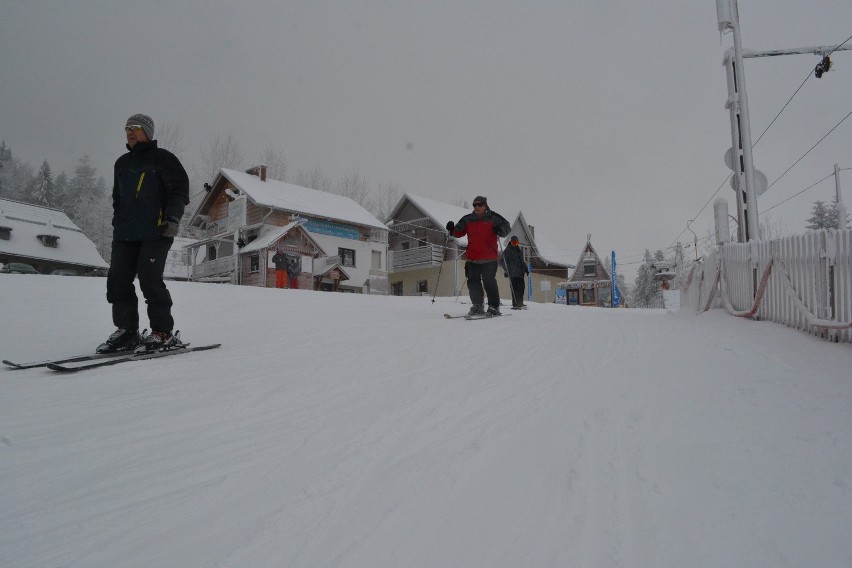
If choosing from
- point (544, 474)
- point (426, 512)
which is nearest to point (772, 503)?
point (544, 474)

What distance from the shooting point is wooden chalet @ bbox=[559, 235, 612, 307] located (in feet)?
118

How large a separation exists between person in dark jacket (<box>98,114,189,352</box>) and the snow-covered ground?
2.55ft

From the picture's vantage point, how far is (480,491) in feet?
5.51

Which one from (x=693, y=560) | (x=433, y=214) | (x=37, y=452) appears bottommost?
(x=693, y=560)

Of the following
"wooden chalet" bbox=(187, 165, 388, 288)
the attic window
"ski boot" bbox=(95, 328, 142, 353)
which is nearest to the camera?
"ski boot" bbox=(95, 328, 142, 353)

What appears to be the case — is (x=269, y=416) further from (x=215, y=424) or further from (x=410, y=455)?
(x=410, y=455)

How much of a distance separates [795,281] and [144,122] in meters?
6.16

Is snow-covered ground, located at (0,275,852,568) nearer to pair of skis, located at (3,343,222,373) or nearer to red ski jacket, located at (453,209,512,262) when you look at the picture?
pair of skis, located at (3,343,222,373)

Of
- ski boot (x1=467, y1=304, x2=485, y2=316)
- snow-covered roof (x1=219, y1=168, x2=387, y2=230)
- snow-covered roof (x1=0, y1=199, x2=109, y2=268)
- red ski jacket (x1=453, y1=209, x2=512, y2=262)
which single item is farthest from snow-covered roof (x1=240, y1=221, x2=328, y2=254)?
ski boot (x1=467, y1=304, x2=485, y2=316)

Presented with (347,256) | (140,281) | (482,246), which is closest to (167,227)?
(140,281)

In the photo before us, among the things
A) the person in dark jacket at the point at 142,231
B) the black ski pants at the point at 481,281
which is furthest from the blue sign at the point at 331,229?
the person in dark jacket at the point at 142,231

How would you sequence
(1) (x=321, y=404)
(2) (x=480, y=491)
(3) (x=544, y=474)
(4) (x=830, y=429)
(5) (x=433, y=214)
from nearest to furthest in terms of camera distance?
(2) (x=480, y=491) → (3) (x=544, y=474) → (4) (x=830, y=429) → (1) (x=321, y=404) → (5) (x=433, y=214)

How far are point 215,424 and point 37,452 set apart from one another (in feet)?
2.16

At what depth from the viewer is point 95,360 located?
359 cm
